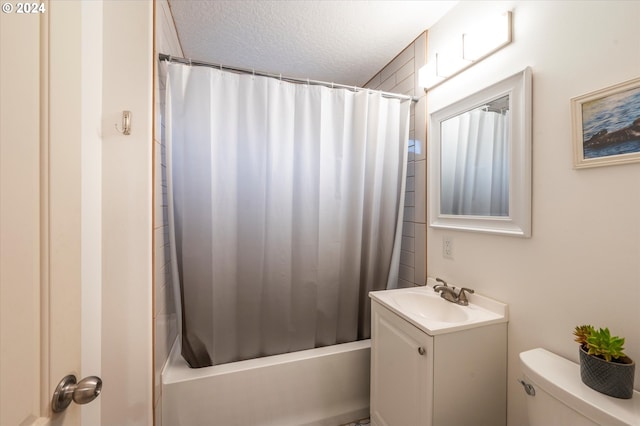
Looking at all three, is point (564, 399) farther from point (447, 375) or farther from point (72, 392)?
point (72, 392)

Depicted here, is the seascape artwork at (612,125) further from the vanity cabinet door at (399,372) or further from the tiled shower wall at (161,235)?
the tiled shower wall at (161,235)

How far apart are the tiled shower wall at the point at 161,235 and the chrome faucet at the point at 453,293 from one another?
147 centimetres

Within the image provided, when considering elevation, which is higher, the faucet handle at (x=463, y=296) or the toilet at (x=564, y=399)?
the faucet handle at (x=463, y=296)

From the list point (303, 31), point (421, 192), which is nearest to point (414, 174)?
point (421, 192)

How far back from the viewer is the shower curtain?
139 centimetres

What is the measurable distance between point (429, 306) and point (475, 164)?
84 cm

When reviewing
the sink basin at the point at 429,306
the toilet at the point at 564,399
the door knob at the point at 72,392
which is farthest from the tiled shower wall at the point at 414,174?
the door knob at the point at 72,392

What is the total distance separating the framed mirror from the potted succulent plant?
0.46 meters

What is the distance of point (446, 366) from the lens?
109cm

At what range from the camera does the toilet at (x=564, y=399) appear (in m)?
0.71

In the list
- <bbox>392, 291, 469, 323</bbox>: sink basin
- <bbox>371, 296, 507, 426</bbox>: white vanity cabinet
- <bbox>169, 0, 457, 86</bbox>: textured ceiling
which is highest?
<bbox>169, 0, 457, 86</bbox>: textured ceiling

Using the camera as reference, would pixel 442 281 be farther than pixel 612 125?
Yes

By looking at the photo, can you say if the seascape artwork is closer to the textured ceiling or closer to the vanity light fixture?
the vanity light fixture

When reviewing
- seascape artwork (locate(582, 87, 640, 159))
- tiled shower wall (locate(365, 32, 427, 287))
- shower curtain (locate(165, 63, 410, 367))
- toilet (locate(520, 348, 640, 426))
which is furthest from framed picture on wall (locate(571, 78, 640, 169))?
shower curtain (locate(165, 63, 410, 367))
